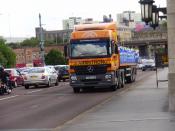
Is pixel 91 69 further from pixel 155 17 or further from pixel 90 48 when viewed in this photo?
pixel 155 17

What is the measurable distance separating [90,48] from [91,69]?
3.50 feet

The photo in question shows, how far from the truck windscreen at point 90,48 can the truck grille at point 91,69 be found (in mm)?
607

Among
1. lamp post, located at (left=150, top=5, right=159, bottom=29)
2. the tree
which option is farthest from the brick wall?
lamp post, located at (left=150, top=5, right=159, bottom=29)

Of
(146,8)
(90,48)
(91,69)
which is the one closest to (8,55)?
(90,48)

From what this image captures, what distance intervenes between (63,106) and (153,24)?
498cm

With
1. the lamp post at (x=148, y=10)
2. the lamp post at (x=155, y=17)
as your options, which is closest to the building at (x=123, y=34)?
the lamp post at (x=155, y=17)

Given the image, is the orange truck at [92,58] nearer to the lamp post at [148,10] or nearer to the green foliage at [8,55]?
the lamp post at [148,10]

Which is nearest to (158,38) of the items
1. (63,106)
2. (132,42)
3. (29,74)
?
(132,42)

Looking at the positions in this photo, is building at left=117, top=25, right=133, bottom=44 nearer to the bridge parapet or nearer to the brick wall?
the bridge parapet

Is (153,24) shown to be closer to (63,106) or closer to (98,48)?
(63,106)

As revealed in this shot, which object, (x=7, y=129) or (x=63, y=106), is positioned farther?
(x=63, y=106)

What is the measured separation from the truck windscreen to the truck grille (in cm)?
61

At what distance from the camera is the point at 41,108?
74.2 ft

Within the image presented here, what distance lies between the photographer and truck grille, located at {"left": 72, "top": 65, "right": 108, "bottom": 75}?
101 feet
